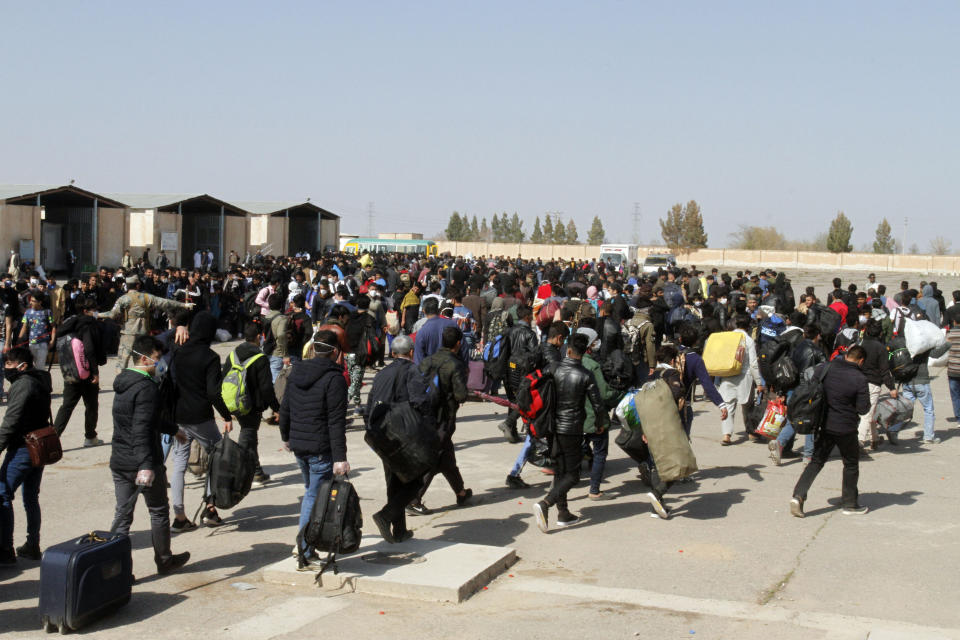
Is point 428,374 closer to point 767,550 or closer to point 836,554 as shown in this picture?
point 767,550

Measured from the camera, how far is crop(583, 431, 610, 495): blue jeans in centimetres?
859

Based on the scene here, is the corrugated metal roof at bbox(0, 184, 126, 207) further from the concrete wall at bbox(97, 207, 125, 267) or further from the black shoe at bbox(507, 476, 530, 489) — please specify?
the black shoe at bbox(507, 476, 530, 489)

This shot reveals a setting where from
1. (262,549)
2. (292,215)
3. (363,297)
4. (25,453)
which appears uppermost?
(292,215)

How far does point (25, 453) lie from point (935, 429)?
11.5m

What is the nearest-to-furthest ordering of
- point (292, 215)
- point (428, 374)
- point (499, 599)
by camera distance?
point (499, 599) < point (428, 374) < point (292, 215)

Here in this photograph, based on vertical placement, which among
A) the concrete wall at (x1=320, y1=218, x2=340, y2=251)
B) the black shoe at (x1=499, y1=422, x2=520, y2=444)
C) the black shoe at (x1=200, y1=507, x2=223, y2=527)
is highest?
the concrete wall at (x1=320, y1=218, x2=340, y2=251)

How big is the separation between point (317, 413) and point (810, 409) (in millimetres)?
4517

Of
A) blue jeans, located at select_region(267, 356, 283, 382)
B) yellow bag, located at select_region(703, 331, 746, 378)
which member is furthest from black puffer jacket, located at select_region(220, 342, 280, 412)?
yellow bag, located at select_region(703, 331, 746, 378)

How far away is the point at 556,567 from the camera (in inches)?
272

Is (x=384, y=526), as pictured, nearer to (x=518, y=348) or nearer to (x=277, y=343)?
(x=518, y=348)

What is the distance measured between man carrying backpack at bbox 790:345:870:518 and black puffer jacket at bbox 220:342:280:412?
4.82m

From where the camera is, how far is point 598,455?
8.74 metres

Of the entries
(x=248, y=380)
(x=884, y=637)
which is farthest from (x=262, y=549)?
Answer: (x=884, y=637)

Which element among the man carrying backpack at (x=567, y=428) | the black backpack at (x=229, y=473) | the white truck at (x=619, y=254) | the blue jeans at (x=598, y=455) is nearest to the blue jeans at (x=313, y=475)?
the black backpack at (x=229, y=473)
